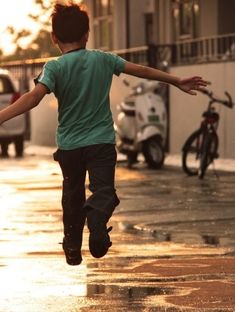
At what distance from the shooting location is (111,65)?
28.2ft

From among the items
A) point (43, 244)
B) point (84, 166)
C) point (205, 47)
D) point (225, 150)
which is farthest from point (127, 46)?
point (84, 166)

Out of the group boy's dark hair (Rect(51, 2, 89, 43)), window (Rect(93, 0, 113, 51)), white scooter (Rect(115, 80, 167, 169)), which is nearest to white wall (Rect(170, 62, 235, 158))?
white scooter (Rect(115, 80, 167, 169))

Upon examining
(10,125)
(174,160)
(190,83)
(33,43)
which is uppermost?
(190,83)

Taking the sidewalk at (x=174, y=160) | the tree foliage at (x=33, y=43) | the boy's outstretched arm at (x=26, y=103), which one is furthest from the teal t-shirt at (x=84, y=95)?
the tree foliage at (x=33, y=43)

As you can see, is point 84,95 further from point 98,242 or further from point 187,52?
point 187,52

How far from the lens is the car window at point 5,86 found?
101ft

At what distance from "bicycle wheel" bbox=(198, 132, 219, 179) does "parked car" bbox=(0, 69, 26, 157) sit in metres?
11.0

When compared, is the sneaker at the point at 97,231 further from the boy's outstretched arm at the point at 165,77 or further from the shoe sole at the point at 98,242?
the boy's outstretched arm at the point at 165,77

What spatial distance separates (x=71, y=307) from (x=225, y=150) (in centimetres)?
1800

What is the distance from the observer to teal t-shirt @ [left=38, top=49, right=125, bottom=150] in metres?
8.46

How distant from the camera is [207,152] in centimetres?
1992

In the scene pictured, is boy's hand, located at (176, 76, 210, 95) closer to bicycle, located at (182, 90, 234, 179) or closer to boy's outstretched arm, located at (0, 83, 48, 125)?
boy's outstretched arm, located at (0, 83, 48, 125)

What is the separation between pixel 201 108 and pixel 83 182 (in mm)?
18180

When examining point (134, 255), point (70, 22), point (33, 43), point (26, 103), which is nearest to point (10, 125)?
point (134, 255)
